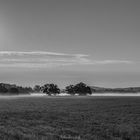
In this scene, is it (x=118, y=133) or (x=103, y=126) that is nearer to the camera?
(x=118, y=133)

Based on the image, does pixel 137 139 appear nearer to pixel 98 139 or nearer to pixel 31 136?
pixel 98 139

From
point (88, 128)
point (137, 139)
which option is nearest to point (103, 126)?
point (88, 128)

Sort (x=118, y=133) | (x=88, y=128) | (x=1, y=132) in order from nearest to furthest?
(x=1, y=132) < (x=118, y=133) < (x=88, y=128)

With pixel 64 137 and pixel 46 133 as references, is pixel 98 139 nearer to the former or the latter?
pixel 64 137

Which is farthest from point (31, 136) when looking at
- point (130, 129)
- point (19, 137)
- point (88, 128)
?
point (130, 129)

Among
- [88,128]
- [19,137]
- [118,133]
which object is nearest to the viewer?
[19,137]

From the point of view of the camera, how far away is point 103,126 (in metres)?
28.3

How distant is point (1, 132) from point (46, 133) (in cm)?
314

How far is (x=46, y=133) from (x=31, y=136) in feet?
6.63

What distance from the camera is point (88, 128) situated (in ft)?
88.2

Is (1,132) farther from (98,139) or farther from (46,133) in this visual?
(98,139)

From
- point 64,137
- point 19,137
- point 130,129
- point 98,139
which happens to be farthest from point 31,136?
point 130,129

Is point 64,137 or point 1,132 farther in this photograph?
point 1,132

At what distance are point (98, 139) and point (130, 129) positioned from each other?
5296mm
